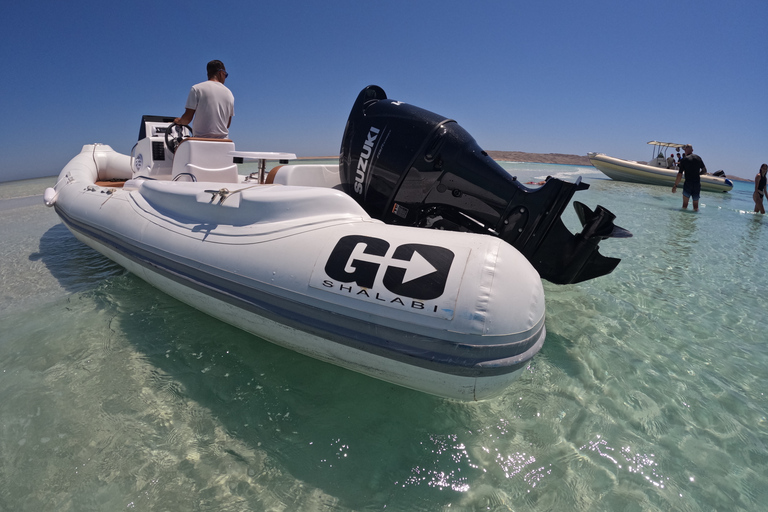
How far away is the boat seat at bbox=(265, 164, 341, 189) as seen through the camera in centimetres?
272

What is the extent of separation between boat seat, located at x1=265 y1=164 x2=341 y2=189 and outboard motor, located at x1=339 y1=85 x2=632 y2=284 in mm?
582

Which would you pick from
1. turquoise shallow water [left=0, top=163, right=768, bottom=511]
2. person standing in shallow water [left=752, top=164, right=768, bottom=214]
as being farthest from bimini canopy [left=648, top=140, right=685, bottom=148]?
turquoise shallow water [left=0, top=163, right=768, bottom=511]

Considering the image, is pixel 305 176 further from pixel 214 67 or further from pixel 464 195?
pixel 214 67

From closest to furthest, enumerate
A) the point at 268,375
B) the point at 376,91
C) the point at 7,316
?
the point at 268,375 → the point at 376,91 → the point at 7,316

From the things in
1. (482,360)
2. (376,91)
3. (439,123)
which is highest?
(376,91)

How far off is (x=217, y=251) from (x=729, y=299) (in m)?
3.81

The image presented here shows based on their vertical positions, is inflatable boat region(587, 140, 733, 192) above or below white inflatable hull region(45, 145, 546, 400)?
above

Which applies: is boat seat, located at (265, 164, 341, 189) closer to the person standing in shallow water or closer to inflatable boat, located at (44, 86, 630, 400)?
inflatable boat, located at (44, 86, 630, 400)

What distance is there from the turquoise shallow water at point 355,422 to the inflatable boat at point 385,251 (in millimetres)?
265

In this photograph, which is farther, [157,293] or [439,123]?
[157,293]

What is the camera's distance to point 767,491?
143 centimetres

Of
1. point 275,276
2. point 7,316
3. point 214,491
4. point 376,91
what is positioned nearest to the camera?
point 214,491

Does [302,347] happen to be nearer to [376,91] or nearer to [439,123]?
[439,123]

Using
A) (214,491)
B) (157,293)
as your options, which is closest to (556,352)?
(214,491)
